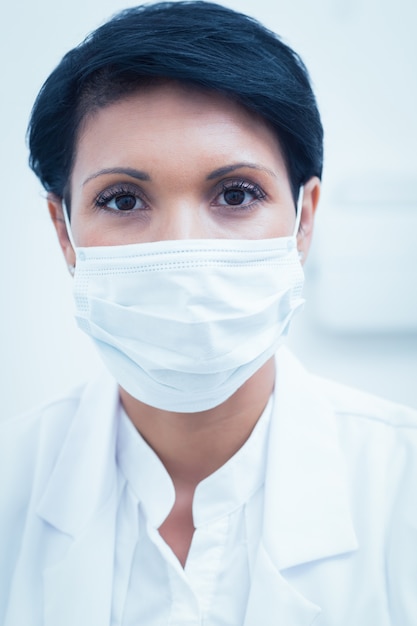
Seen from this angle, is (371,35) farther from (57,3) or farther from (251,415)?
(251,415)

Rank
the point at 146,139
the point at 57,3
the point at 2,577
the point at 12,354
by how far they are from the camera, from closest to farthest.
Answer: the point at 146,139, the point at 2,577, the point at 57,3, the point at 12,354

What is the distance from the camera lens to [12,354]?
173cm

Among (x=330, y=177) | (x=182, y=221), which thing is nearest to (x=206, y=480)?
(x=182, y=221)

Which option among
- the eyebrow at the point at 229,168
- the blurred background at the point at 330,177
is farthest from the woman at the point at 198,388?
the blurred background at the point at 330,177

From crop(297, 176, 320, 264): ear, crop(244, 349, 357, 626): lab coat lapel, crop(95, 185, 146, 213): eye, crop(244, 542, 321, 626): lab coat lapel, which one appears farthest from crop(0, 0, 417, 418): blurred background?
crop(244, 542, 321, 626): lab coat lapel

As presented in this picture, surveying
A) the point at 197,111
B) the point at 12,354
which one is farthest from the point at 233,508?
the point at 12,354

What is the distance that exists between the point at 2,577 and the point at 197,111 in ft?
3.04

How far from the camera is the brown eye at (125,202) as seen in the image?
0.96 metres

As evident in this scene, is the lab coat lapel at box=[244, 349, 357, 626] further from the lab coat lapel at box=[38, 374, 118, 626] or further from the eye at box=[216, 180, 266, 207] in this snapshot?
the eye at box=[216, 180, 266, 207]

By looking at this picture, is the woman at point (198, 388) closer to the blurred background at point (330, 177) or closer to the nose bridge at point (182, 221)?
the nose bridge at point (182, 221)

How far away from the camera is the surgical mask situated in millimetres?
824

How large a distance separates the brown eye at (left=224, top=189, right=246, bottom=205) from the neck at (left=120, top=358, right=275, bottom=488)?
336mm

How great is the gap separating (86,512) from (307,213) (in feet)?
2.45

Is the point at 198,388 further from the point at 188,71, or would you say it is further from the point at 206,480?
the point at 188,71
